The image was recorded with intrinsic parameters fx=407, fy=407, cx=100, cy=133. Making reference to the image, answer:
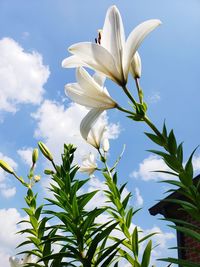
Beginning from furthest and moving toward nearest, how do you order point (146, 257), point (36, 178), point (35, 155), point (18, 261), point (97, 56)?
point (35, 155), point (36, 178), point (18, 261), point (146, 257), point (97, 56)

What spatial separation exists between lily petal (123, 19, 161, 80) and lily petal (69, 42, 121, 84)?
0.05 metres

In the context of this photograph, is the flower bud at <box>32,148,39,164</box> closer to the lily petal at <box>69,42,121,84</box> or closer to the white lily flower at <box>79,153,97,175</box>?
the white lily flower at <box>79,153,97,175</box>

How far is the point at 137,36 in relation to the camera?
3.69 feet

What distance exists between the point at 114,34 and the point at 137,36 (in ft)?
0.32

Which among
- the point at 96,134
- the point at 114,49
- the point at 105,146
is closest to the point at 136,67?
the point at 114,49

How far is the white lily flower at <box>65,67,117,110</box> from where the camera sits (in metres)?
1.20

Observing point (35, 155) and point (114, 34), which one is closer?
point (114, 34)

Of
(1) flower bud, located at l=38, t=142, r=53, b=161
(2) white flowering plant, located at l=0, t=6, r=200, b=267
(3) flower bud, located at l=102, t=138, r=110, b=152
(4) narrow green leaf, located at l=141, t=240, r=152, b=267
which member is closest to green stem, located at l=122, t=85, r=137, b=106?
(2) white flowering plant, located at l=0, t=6, r=200, b=267

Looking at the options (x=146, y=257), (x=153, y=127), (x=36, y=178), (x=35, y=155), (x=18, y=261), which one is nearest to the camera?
(x=153, y=127)

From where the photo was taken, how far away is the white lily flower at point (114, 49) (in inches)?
44.4

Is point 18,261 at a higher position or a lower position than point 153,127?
lower

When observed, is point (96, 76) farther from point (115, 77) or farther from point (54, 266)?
point (54, 266)

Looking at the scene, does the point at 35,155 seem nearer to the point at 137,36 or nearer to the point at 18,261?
the point at 18,261

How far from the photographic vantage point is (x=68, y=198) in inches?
62.1
